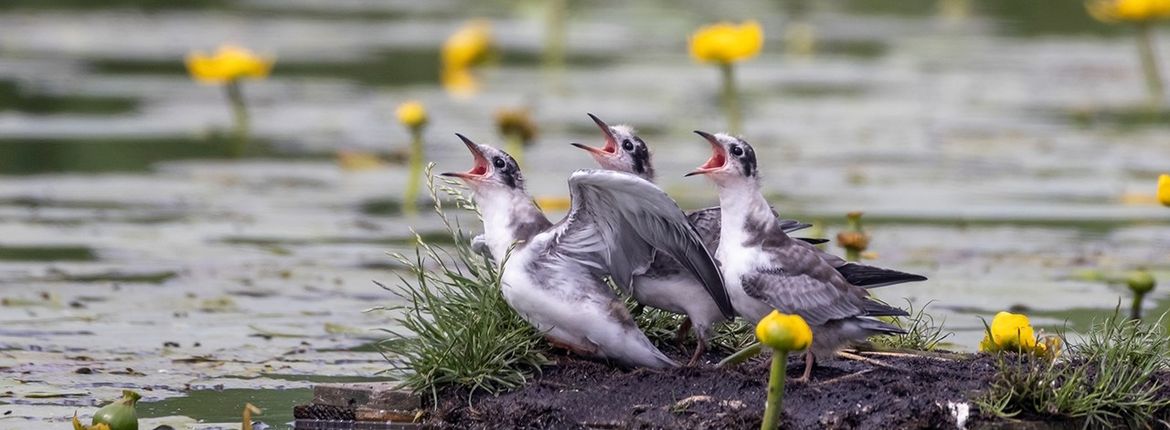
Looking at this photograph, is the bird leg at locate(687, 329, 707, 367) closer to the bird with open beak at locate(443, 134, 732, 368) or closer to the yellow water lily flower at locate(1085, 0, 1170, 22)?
the bird with open beak at locate(443, 134, 732, 368)

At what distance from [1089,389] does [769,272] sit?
3.48 feet

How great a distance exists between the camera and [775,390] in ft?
17.7

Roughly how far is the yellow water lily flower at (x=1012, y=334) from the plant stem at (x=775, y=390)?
54.6 inches

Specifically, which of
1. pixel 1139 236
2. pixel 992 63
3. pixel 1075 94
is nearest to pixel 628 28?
pixel 992 63

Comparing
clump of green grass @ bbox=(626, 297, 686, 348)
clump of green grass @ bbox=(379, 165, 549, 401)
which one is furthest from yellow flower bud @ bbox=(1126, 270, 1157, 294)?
clump of green grass @ bbox=(379, 165, 549, 401)

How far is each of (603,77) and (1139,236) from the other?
918 centimetres

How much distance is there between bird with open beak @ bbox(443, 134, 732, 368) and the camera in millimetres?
6277

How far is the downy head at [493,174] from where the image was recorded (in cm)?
647

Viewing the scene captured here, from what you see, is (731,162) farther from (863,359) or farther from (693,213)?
(863,359)

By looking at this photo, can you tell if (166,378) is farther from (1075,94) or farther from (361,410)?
(1075,94)

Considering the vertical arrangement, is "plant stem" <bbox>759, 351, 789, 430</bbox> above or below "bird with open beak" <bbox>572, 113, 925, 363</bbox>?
below

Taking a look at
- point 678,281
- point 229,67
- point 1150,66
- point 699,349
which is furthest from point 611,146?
point 1150,66

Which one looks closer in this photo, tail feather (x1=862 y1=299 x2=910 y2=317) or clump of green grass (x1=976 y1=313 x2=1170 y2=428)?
clump of green grass (x1=976 y1=313 x2=1170 y2=428)

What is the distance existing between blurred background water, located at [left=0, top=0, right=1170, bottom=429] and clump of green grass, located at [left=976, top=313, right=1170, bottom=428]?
6.05ft
